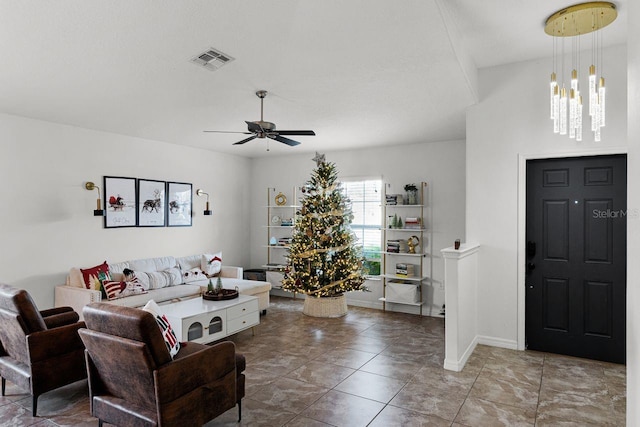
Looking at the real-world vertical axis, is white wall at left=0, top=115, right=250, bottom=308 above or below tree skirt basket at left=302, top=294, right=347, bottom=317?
above

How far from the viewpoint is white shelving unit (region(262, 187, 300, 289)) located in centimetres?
756

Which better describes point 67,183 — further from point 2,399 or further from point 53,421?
point 53,421

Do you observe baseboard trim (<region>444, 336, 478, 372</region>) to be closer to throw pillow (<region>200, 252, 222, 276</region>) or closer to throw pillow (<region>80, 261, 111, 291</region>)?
throw pillow (<region>200, 252, 222, 276</region>)

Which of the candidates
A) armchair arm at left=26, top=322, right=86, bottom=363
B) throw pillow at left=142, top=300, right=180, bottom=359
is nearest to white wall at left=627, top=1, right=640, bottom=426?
throw pillow at left=142, top=300, right=180, bottom=359

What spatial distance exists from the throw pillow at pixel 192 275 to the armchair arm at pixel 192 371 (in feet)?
11.8

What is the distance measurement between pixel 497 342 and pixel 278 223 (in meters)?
4.51

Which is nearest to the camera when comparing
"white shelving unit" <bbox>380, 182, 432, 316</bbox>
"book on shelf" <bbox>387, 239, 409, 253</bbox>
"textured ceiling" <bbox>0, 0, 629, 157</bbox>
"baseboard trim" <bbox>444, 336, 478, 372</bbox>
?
"textured ceiling" <bbox>0, 0, 629, 157</bbox>

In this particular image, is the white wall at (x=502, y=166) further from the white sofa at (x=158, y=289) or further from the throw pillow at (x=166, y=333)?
the throw pillow at (x=166, y=333)

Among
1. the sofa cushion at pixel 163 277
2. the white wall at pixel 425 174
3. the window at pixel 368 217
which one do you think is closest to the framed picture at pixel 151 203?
the sofa cushion at pixel 163 277

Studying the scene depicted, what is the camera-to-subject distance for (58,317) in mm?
3529

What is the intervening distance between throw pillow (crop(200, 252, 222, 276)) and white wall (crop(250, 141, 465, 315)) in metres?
1.99

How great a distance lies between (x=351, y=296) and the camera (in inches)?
273

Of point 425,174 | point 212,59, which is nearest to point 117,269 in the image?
point 212,59

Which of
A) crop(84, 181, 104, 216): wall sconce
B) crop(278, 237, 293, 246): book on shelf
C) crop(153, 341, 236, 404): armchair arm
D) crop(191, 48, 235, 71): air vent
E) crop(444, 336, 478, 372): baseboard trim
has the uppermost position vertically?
crop(191, 48, 235, 71): air vent
